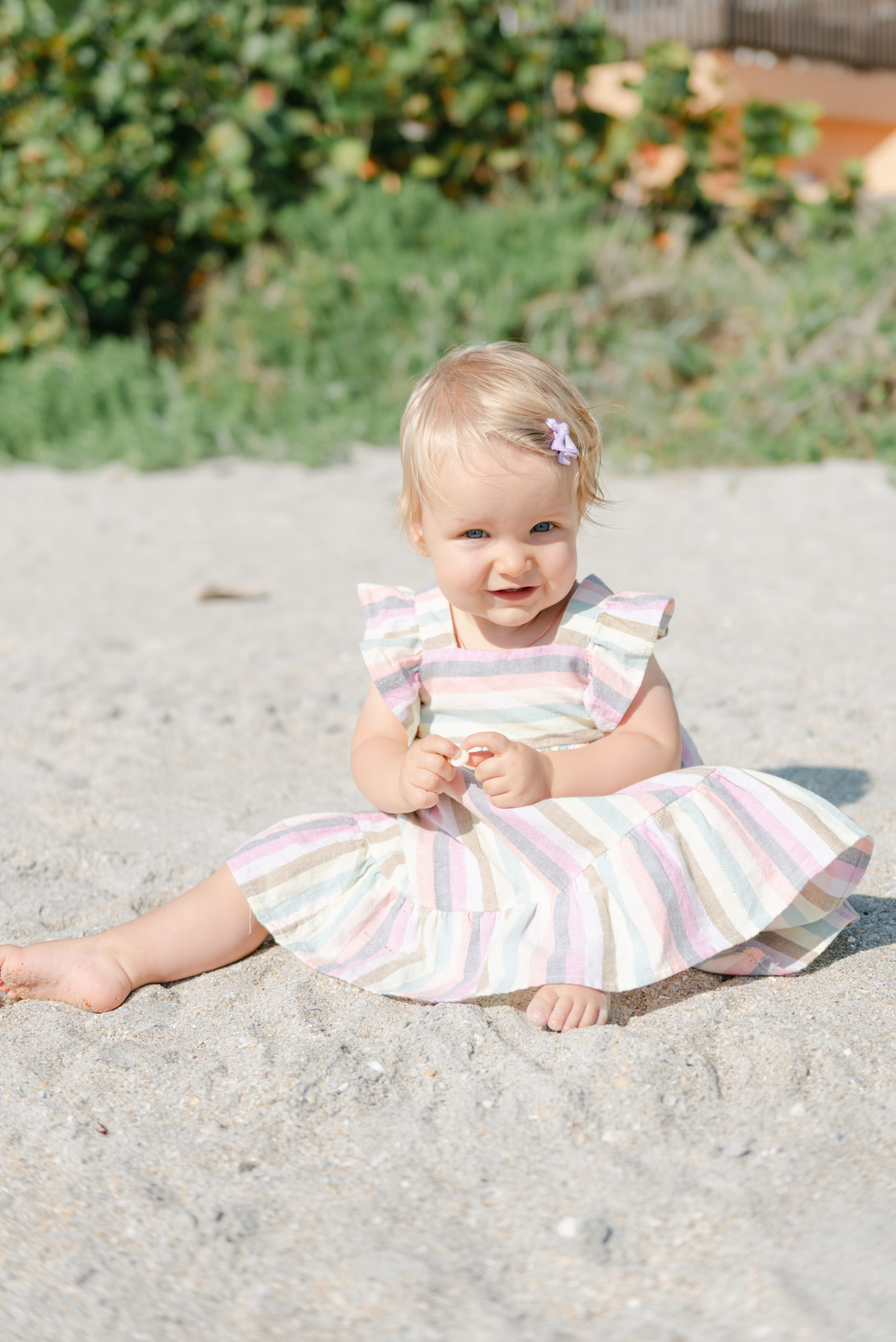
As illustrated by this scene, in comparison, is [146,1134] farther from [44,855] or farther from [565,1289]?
[44,855]

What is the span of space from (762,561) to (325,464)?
206 centimetres

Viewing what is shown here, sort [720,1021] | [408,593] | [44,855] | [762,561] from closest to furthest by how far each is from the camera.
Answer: [720,1021], [408,593], [44,855], [762,561]

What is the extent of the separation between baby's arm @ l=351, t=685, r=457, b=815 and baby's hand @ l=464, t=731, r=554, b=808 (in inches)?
1.7

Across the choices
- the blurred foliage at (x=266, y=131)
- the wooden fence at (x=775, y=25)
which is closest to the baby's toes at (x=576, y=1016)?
the blurred foliage at (x=266, y=131)

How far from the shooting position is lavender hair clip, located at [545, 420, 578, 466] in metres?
1.76

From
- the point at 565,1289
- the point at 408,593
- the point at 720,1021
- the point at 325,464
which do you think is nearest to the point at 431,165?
the point at 325,464

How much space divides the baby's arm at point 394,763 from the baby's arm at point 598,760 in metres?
0.05

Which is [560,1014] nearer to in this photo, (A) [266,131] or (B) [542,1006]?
(B) [542,1006]

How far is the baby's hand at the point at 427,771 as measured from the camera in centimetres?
175

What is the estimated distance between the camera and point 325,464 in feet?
17.7

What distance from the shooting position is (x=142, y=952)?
194cm

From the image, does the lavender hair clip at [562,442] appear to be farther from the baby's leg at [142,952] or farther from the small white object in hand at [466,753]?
the baby's leg at [142,952]

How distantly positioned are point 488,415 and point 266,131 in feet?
17.0

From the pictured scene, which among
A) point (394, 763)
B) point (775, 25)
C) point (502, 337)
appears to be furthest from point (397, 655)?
point (775, 25)
